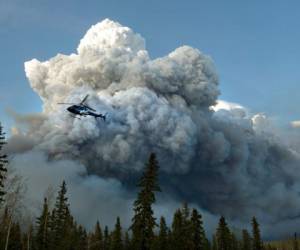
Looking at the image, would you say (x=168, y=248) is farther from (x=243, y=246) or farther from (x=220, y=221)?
(x=243, y=246)

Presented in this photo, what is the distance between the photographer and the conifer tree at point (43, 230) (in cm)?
7344

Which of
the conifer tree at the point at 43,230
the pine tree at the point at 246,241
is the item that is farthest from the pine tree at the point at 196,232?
the pine tree at the point at 246,241

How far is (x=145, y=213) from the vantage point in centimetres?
5456

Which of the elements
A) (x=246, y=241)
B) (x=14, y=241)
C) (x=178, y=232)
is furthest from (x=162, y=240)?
(x=246, y=241)

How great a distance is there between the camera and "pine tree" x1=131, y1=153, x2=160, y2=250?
5384 cm

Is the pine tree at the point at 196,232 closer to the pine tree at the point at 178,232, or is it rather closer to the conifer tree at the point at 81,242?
the pine tree at the point at 178,232

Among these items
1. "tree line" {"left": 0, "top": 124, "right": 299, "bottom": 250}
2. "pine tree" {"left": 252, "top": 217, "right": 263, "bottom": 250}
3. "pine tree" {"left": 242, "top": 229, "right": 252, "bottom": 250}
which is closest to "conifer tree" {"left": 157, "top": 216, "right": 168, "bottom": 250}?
"tree line" {"left": 0, "top": 124, "right": 299, "bottom": 250}

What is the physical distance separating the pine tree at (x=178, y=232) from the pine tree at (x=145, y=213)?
21.7 m

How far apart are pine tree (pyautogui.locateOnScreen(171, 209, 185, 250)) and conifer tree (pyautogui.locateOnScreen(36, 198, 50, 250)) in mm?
20190

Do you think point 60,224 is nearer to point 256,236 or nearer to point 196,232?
point 196,232

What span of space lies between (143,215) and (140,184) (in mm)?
3557

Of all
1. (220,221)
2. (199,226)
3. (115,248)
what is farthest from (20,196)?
(220,221)

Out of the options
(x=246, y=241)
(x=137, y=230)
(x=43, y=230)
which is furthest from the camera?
(x=246, y=241)

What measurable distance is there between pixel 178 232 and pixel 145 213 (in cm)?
2624
